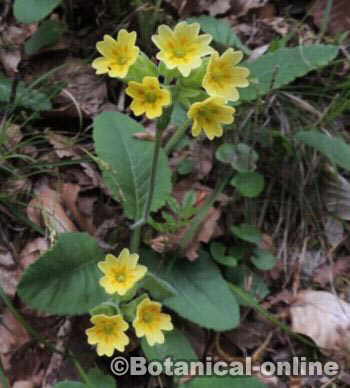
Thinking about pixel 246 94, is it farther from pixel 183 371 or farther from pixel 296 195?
pixel 183 371

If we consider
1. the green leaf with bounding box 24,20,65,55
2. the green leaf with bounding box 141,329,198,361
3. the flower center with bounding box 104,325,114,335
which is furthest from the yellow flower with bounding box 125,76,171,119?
the green leaf with bounding box 24,20,65,55

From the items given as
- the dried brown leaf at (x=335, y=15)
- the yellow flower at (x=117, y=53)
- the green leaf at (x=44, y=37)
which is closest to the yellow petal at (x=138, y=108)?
the yellow flower at (x=117, y=53)

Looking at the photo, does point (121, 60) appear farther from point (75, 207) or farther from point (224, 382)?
point (224, 382)

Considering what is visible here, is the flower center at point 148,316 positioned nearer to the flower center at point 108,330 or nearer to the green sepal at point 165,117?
the flower center at point 108,330

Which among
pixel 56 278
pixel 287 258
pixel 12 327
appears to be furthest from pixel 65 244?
pixel 287 258

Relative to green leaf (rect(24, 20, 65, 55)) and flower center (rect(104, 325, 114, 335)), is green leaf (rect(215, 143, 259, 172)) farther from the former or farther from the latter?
green leaf (rect(24, 20, 65, 55))

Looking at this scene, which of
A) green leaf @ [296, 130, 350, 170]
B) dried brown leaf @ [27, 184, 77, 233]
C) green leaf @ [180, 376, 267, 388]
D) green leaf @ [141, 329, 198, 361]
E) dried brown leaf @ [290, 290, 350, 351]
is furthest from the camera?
green leaf @ [296, 130, 350, 170]
